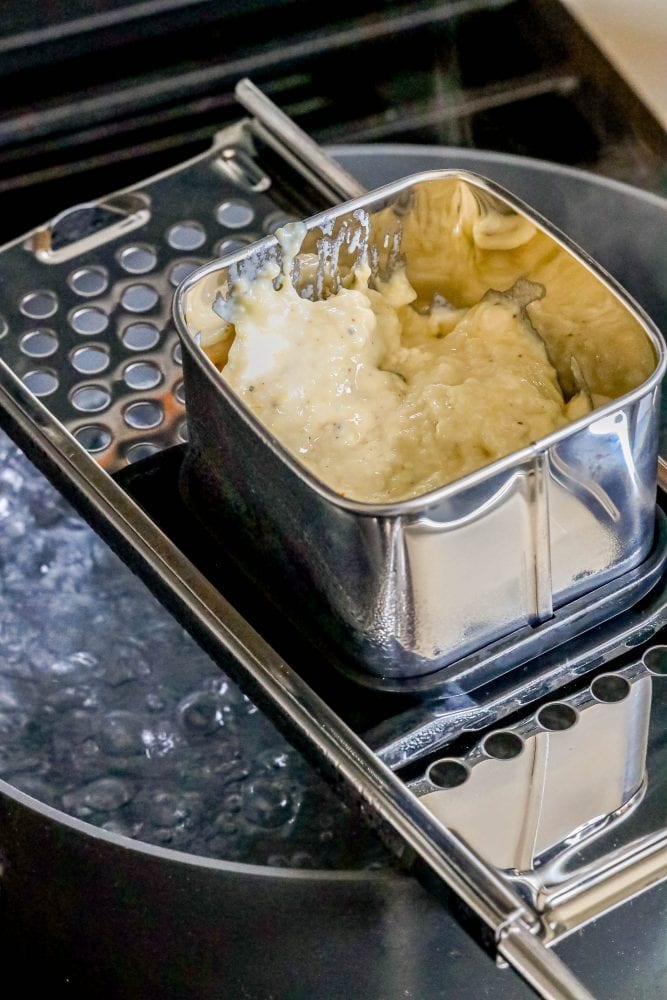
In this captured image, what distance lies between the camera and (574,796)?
65 centimetres

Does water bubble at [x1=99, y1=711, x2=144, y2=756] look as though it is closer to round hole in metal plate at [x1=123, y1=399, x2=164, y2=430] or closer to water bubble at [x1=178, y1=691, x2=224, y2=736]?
water bubble at [x1=178, y1=691, x2=224, y2=736]

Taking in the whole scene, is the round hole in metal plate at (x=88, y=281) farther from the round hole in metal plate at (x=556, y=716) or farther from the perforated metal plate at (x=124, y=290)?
the round hole in metal plate at (x=556, y=716)

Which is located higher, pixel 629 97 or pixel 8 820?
pixel 629 97

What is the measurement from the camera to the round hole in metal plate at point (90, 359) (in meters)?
0.89

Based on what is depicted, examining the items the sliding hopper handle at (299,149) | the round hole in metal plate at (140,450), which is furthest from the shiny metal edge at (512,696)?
the sliding hopper handle at (299,149)

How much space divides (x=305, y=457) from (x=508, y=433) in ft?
0.35

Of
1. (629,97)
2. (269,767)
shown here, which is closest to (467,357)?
(269,767)

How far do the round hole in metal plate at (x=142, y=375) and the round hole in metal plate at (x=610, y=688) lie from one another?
35cm

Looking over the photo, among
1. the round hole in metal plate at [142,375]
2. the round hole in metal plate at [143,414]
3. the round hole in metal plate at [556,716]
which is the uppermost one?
the round hole in metal plate at [142,375]

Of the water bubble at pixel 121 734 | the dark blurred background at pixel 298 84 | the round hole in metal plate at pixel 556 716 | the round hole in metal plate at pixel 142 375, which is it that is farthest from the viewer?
the dark blurred background at pixel 298 84

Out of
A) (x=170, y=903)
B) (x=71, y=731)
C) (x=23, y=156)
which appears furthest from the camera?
(x=23, y=156)

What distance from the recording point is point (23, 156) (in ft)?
3.79

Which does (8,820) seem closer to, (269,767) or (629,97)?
(269,767)

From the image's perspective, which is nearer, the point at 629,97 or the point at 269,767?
the point at 269,767
